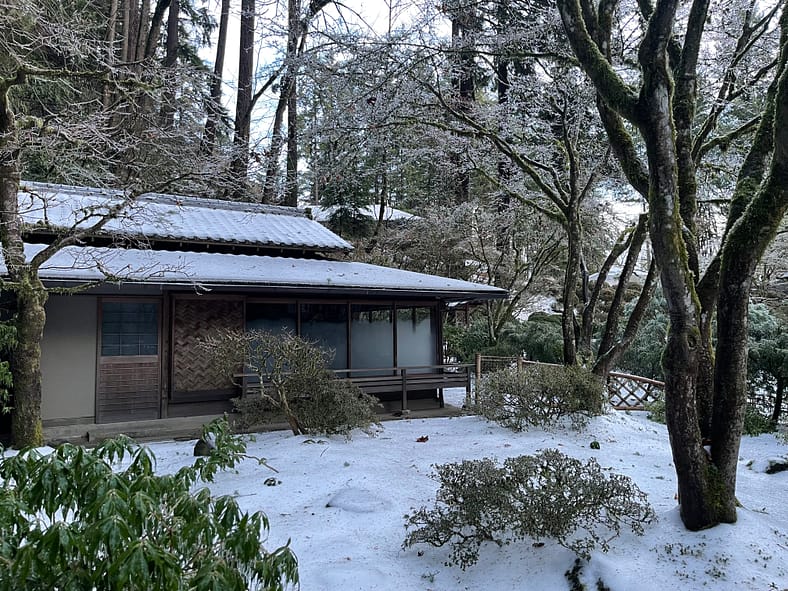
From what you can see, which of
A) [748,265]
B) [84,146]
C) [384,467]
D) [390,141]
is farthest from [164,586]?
[390,141]

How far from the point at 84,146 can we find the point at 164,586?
227 inches

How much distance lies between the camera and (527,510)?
3.74 metres

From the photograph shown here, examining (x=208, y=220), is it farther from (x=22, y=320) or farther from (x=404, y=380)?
(x=22, y=320)

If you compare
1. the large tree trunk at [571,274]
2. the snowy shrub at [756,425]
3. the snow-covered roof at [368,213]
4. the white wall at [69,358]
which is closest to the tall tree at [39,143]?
the white wall at [69,358]

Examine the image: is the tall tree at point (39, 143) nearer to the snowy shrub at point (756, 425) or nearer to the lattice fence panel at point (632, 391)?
the lattice fence panel at point (632, 391)

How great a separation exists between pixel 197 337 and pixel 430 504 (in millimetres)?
5560

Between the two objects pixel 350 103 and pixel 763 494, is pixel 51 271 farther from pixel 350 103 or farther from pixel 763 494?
pixel 763 494

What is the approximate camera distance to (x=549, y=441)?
720 centimetres

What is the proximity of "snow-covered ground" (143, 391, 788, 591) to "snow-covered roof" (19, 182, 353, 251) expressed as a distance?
4.38 m

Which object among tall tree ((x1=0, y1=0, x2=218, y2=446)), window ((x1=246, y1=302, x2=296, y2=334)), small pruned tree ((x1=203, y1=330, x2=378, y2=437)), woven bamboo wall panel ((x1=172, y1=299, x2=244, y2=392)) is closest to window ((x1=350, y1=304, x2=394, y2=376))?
window ((x1=246, y1=302, x2=296, y2=334))

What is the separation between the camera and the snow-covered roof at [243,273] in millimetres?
7493

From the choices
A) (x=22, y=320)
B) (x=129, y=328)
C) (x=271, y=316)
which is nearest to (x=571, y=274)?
(x=271, y=316)

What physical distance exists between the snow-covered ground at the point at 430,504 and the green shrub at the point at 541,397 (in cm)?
24

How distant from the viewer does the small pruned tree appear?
22.9ft
